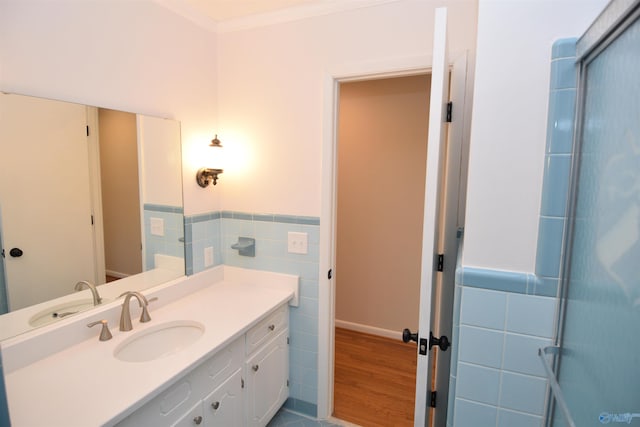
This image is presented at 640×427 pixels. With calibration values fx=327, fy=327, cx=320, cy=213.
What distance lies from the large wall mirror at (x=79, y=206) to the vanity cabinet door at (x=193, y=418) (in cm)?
66

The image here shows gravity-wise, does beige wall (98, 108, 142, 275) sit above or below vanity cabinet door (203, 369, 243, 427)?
above

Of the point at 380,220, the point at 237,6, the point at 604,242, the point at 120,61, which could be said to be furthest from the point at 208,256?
the point at 604,242

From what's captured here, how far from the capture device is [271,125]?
6.69 feet

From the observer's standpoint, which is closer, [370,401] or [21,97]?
[21,97]

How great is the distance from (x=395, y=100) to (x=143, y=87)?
206 cm

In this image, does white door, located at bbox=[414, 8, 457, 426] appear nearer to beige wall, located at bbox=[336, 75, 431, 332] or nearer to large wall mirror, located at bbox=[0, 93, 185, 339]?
large wall mirror, located at bbox=[0, 93, 185, 339]

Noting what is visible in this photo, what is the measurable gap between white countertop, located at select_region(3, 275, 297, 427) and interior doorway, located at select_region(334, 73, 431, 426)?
1454 mm

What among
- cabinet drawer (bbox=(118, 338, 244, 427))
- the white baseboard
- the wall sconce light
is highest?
the wall sconce light

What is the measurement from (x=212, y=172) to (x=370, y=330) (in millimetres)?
2221

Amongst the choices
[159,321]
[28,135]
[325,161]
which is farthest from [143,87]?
[159,321]

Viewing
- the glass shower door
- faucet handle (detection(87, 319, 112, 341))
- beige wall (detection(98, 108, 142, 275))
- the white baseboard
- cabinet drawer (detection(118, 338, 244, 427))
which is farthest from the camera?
the white baseboard

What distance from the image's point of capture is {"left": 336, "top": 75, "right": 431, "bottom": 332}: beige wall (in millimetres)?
2936

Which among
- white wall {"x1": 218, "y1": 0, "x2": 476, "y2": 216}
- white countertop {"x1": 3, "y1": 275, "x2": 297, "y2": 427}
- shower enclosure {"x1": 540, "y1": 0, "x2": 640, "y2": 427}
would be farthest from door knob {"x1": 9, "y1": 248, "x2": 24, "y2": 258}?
shower enclosure {"x1": 540, "y1": 0, "x2": 640, "y2": 427}

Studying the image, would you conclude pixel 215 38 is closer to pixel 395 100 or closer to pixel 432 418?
pixel 395 100
